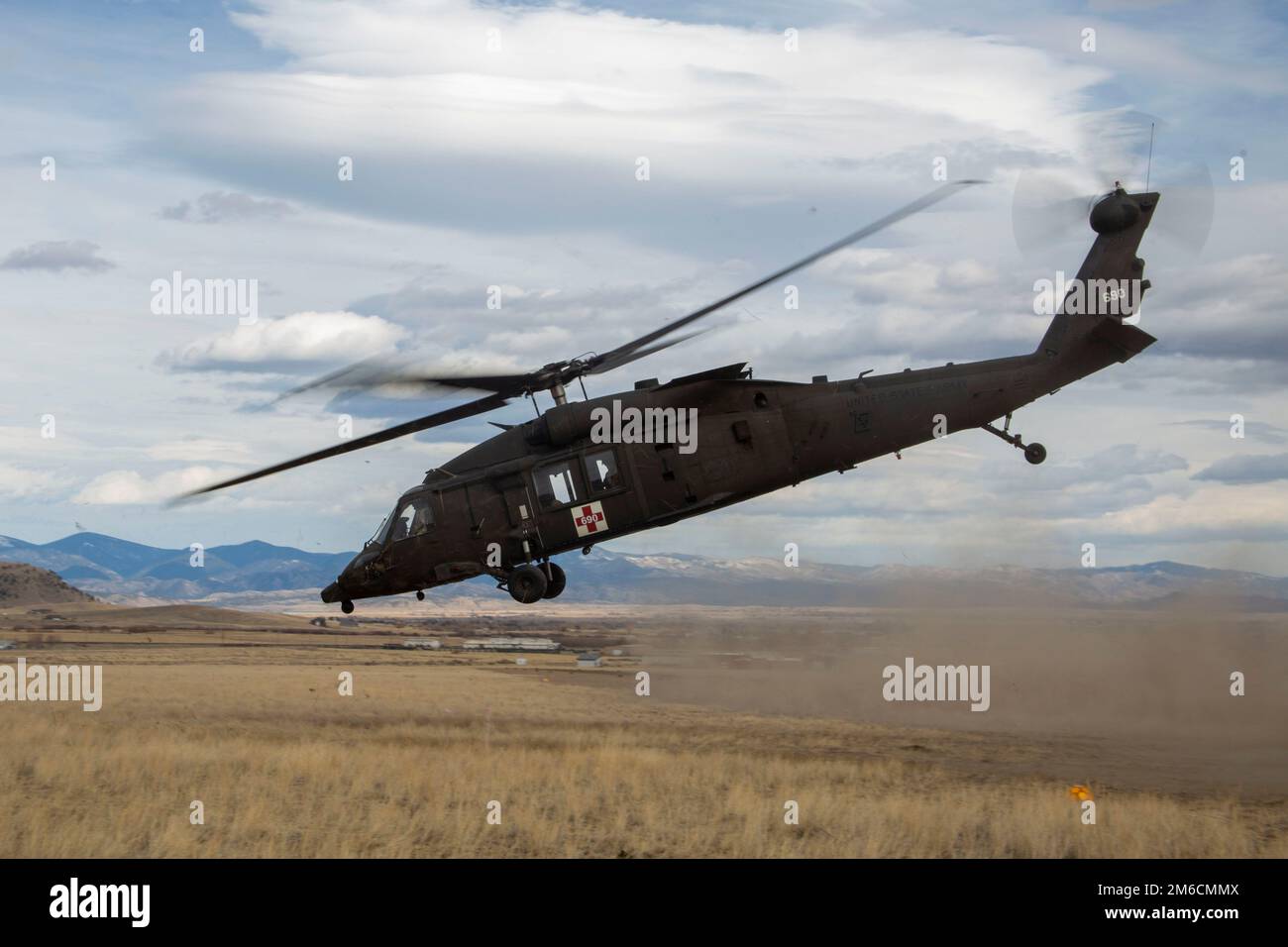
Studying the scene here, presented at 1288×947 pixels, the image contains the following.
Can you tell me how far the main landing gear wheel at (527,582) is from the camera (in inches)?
938

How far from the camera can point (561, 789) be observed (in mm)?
33219

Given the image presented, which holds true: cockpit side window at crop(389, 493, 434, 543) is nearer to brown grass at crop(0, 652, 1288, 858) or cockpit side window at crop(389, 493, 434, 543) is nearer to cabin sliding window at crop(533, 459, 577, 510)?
cabin sliding window at crop(533, 459, 577, 510)

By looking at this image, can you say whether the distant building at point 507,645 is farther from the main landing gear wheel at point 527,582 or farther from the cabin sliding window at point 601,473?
the cabin sliding window at point 601,473

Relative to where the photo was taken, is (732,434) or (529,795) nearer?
(732,434)

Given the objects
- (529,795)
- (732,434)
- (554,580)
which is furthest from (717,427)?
(529,795)

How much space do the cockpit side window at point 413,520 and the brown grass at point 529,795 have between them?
706 centimetres

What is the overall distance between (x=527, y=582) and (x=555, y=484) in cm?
191

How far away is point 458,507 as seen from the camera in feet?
81.8

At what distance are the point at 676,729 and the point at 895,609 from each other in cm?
4878

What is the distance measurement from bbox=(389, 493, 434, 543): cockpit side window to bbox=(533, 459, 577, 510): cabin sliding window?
7.68 ft

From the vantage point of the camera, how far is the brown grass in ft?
90.8

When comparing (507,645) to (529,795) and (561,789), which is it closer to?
(561,789)

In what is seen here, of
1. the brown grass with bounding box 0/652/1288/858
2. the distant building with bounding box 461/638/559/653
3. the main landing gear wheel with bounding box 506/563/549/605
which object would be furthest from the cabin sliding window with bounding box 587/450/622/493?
the distant building with bounding box 461/638/559/653
